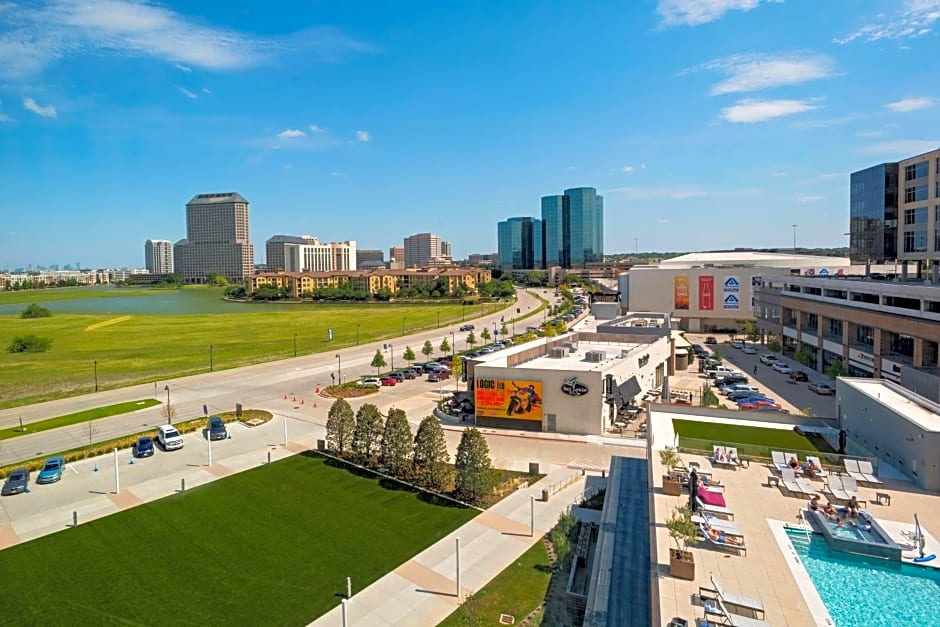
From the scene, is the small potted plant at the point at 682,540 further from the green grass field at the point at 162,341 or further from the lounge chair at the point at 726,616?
the green grass field at the point at 162,341

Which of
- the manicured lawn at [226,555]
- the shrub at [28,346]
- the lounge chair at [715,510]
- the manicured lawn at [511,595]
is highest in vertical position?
the lounge chair at [715,510]

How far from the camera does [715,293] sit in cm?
7106

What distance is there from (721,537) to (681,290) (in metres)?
66.8

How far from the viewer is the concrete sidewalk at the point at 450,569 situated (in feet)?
43.6

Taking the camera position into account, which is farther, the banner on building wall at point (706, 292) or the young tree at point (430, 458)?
the banner on building wall at point (706, 292)

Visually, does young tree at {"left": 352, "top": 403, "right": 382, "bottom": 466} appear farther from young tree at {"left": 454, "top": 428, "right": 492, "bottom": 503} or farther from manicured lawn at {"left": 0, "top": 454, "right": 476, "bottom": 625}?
young tree at {"left": 454, "top": 428, "right": 492, "bottom": 503}

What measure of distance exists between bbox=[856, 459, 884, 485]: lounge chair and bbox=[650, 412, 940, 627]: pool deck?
23 cm

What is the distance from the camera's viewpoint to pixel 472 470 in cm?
1961

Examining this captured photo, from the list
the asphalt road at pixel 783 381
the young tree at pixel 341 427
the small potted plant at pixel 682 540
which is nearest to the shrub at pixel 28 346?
the young tree at pixel 341 427

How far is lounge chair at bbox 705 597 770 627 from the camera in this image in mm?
8158

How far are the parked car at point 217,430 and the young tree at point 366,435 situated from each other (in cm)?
827

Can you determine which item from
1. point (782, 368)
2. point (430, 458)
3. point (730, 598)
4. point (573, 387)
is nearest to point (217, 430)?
point (430, 458)

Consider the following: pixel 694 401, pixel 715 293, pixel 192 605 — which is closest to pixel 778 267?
pixel 715 293

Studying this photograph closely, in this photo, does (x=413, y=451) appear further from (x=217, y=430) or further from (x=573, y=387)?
(x=217, y=430)
